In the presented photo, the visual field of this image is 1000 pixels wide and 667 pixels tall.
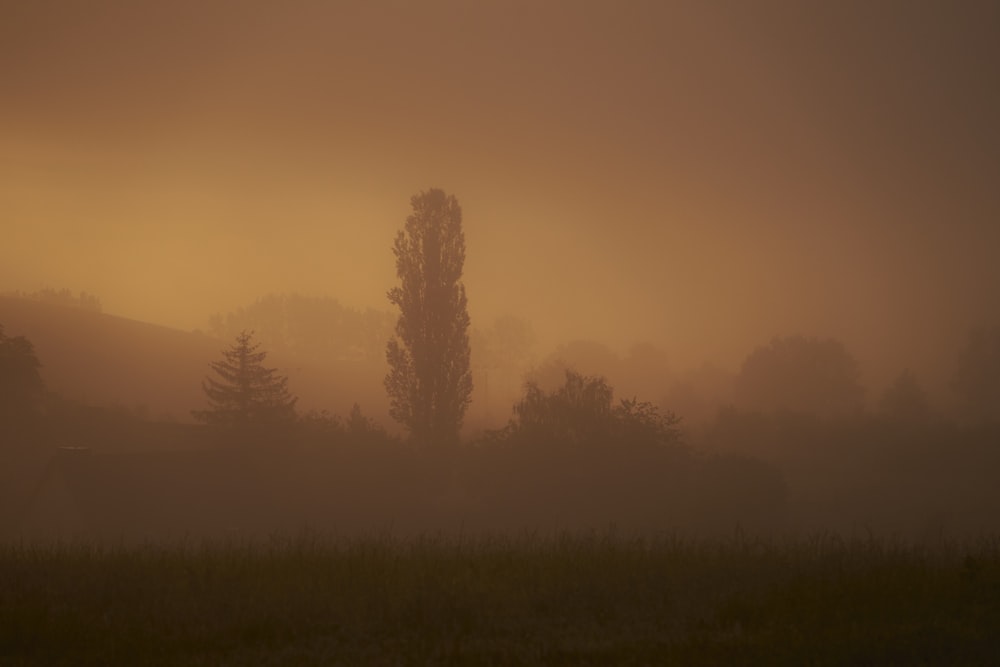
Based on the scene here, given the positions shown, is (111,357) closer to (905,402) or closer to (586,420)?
(586,420)

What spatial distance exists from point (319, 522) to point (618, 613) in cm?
4435

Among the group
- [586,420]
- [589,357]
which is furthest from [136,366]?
[589,357]

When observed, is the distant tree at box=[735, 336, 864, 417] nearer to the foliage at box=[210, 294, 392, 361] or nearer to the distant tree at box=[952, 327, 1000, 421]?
the distant tree at box=[952, 327, 1000, 421]

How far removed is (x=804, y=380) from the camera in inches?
4783

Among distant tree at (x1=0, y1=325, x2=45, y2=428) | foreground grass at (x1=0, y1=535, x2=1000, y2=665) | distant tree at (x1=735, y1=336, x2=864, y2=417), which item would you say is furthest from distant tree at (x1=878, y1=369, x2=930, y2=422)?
foreground grass at (x1=0, y1=535, x2=1000, y2=665)

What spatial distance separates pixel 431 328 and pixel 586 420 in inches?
706

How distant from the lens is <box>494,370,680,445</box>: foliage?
60344 mm

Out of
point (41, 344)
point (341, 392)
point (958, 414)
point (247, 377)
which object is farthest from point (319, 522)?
point (958, 414)

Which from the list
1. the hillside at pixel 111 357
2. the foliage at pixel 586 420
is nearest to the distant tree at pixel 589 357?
the hillside at pixel 111 357

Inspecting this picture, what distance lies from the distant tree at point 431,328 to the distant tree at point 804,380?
58.1 meters

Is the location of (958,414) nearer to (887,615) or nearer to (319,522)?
(319,522)

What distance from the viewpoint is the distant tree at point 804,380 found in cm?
11869

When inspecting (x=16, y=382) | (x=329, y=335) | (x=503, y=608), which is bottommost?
(x=503, y=608)

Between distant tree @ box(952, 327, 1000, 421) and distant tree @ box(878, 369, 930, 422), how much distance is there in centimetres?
761
